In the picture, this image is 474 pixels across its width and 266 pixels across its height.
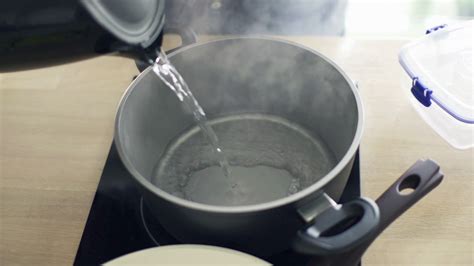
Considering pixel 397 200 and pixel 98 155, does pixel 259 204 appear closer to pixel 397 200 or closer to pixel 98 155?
pixel 397 200

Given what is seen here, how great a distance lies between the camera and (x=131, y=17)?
42cm

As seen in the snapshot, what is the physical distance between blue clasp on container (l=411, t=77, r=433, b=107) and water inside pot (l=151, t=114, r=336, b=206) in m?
0.14

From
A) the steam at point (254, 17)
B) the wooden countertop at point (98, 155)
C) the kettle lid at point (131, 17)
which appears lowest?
the wooden countertop at point (98, 155)

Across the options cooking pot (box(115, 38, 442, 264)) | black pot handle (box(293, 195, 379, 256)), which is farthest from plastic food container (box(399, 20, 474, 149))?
black pot handle (box(293, 195, 379, 256))

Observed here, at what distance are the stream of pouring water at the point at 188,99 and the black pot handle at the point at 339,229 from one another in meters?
0.25

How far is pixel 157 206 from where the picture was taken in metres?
0.48

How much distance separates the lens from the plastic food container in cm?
64

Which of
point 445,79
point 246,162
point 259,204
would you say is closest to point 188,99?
point 246,162

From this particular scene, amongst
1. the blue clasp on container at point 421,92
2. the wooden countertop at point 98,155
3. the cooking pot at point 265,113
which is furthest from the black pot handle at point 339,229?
the blue clasp on container at point 421,92

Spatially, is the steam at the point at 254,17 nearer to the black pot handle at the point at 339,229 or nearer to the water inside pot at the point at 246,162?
the water inside pot at the point at 246,162

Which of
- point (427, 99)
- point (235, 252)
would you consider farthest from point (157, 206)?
point (427, 99)

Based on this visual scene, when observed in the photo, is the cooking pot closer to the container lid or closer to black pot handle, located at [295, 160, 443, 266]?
black pot handle, located at [295, 160, 443, 266]

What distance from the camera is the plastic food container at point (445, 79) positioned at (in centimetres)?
64

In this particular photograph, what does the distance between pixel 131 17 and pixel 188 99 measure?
28 cm
